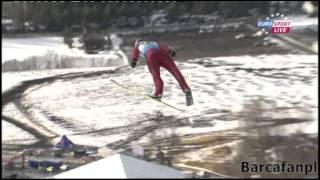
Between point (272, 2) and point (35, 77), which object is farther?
point (35, 77)

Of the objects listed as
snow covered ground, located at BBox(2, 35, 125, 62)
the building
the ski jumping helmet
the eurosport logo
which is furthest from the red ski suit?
the building

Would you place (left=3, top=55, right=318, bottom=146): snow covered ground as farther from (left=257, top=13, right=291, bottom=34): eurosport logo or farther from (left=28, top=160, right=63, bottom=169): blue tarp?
Answer: (left=257, top=13, right=291, bottom=34): eurosport logo

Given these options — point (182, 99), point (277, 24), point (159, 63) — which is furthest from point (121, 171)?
point (277, 24)

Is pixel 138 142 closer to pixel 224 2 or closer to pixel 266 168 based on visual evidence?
pixel 266 168

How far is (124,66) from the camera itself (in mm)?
3854

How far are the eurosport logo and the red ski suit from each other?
0.69 meters

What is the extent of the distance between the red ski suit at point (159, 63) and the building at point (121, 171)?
2.59 ft

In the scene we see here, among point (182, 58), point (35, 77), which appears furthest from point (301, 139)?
point (35, 77)

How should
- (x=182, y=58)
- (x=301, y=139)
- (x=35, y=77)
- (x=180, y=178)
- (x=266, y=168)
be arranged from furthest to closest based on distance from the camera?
(x=35, y=77)
(x=182, y=58)
(x=301, y=139)
(x=266, y=168)
(x=180, y=178)

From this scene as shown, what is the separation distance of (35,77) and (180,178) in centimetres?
187

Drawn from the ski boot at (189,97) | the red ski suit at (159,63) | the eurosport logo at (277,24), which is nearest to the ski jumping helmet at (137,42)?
the red ski suit at (159,63)

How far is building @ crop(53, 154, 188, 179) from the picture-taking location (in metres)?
2.65

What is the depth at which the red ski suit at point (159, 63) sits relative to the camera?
11.3ft

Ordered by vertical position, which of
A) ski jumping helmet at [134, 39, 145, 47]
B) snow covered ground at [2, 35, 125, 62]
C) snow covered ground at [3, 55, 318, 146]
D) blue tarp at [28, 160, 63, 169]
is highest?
ski jumping helmet at [134, 39, 145, 47]
